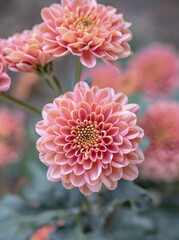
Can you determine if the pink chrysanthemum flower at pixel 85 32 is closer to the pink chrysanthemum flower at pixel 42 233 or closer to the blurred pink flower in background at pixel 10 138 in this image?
the pink chrysanthemum flower at pixel 42 233

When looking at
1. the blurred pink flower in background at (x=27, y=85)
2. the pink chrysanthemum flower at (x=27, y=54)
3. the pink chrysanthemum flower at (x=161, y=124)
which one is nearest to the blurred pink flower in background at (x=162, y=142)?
the pink chrysanthemum flower at (x=161, y=124)

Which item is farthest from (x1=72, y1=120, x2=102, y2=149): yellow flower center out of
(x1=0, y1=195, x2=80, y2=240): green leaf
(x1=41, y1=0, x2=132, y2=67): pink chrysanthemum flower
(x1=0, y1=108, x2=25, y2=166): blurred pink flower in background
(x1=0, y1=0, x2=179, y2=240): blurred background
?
(x1=0, y1=108, x2=25, y2=166): blurred pink flower in background

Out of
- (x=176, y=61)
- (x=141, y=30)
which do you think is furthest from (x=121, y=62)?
(x=141, y=30)

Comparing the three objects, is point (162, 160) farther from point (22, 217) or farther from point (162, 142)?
point (22, 217)

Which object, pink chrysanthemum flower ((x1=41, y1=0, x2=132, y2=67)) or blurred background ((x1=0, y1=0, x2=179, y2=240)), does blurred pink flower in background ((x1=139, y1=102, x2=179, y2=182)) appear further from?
pink chrysanthemum flower ((x1=41, y1=0, x2=132, y2=67))

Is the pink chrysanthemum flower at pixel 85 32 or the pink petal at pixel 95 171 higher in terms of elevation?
the pink chrysanthemum flower at pixel 85 32

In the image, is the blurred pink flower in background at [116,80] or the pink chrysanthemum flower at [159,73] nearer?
the blurred pink flower in background at [116,80]

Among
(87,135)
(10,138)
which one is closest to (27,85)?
(10,138)

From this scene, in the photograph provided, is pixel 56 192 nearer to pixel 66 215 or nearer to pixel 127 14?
pixel 66 215
